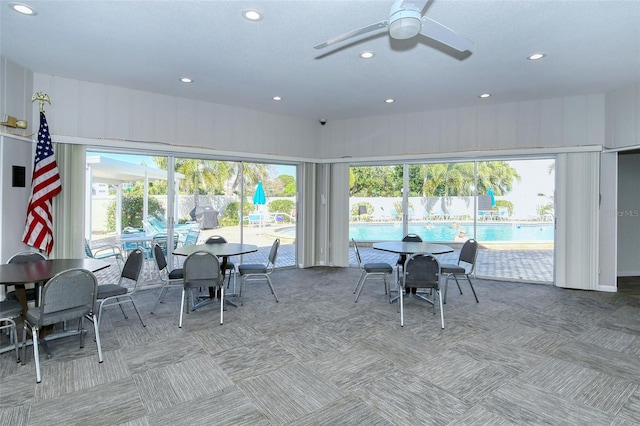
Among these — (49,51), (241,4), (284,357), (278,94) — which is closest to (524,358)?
(284,357)

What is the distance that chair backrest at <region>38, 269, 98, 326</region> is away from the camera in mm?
2676

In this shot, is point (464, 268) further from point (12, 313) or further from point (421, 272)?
point (12, 313)

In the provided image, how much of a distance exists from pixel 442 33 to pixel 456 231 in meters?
4.83

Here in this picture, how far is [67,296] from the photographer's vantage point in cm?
278

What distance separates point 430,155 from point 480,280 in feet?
8.21

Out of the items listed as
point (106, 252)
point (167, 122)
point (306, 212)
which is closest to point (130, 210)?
point (106, 252)

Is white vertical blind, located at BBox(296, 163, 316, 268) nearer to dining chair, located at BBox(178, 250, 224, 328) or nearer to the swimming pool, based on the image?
the swimming pool

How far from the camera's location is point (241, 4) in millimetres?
3066

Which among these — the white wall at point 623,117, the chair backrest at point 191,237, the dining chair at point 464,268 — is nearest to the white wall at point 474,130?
the white wall at point 623,117

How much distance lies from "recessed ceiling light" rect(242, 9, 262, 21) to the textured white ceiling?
6 centimetres

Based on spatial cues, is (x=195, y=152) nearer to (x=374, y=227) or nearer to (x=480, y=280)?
(x=374, y=227)

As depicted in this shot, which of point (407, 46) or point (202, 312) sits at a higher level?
point (407, 46)

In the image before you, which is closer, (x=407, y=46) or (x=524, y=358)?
(x=524, y=358)

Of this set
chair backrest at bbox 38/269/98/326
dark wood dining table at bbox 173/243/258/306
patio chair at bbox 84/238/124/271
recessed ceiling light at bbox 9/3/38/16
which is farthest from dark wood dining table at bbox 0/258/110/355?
recessed ceiling light at bbox 9/3/38/16
